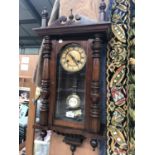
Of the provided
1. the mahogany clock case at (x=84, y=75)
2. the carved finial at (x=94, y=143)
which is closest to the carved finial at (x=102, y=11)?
the mahogany clock case at (x=84, y=75)

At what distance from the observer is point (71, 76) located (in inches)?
26.5

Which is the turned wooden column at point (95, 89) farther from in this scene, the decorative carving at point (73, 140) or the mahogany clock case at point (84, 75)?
the decorative carving at point (73, 140)

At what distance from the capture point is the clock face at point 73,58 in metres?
0.64

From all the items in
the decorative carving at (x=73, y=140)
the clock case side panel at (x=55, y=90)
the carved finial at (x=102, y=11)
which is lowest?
the decorative carving at (x=73, y=140)

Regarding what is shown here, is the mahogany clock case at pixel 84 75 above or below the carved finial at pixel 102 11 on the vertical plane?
below

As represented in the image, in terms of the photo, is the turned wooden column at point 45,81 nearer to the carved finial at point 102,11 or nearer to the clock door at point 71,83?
the clock door at point 71,83

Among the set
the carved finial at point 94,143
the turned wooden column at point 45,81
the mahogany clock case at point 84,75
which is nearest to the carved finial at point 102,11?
the mahogany clock case at point 84,75

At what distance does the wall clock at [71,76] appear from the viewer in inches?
23.9

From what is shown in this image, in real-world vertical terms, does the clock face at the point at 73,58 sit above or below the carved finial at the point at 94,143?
above

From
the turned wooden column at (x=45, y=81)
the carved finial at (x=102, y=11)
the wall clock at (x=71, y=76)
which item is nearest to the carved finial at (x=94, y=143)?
the wall clock at (x=71, y=76)

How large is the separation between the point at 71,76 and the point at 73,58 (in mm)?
71

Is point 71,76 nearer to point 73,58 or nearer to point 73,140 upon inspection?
point 73,58
